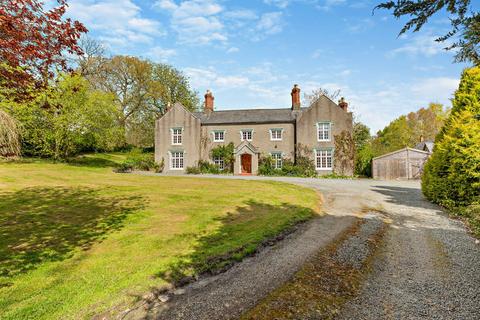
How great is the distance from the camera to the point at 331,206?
12.0m

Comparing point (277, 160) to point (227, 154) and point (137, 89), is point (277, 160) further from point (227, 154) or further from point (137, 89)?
point (137, 89)

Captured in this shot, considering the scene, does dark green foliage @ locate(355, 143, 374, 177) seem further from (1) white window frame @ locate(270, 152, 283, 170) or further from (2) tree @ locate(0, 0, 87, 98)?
(2) tree @ locate(0, 0, 87, 98)

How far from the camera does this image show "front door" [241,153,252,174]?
31.3m

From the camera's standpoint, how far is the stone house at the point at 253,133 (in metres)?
29.9

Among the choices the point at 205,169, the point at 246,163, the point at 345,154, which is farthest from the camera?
the point at 205,169

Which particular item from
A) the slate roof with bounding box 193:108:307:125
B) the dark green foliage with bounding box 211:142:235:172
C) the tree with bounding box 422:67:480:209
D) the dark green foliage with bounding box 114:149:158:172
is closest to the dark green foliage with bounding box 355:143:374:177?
the slate roof with bounding box 193:108:307:125

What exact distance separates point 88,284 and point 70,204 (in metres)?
7.18

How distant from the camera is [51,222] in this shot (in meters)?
7.86

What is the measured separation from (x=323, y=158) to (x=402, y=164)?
26.4ft

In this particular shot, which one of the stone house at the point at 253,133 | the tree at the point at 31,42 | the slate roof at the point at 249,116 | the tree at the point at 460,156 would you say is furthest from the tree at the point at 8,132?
the slate roof at the point at 249,116

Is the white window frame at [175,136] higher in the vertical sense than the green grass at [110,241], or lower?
higher

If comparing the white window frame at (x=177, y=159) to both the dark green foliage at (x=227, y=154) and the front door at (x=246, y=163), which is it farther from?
the front door at (x=246, y=163)

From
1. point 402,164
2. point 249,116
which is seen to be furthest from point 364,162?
point 249,116

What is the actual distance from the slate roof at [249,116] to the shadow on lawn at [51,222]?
876 inches
